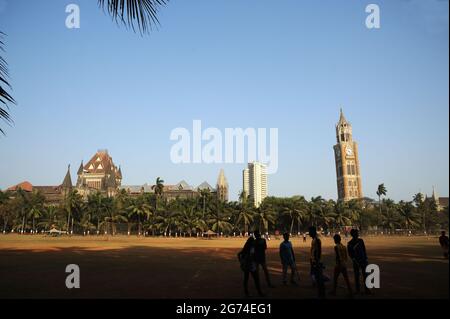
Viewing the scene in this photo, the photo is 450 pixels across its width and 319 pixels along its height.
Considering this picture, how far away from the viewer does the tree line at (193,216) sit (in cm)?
6419

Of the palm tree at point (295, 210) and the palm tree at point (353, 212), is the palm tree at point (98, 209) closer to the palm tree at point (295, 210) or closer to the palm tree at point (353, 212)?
the palm tree at point (295, 210)

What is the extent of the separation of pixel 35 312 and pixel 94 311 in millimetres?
1065

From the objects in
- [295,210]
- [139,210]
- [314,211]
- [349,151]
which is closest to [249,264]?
[139,210]

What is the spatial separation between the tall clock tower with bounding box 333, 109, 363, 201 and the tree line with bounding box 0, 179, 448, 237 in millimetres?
37121

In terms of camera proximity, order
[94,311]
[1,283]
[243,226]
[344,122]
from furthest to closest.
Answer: [344,122] < [243,226] < [1,283] < [94,311]

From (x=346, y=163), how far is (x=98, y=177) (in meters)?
83.7

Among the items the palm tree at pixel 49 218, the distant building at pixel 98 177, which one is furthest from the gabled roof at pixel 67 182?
the palm tree at pixel 49 218

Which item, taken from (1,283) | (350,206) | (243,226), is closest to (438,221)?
(350,206)

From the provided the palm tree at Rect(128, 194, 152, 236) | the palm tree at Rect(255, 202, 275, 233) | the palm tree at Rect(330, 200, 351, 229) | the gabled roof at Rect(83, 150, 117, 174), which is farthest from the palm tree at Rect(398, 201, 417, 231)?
the gabled roof at Rect(83, 150, 117, 174)

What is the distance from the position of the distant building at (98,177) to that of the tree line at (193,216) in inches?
1161

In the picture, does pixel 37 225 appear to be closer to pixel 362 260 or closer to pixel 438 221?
pixel 362 260

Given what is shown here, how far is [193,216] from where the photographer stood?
6344 centimetres

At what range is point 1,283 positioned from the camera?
10414 mm

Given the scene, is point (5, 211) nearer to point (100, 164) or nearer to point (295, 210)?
point (100, 164)
